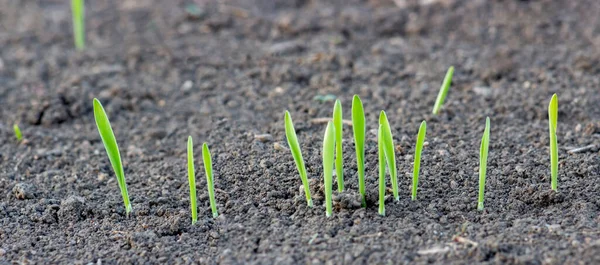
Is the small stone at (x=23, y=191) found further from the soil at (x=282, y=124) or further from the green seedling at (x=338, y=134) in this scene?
the green seedling at (x=338, y=134)

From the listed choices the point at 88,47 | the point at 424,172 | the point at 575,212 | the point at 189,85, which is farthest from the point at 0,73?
the point at 575,212

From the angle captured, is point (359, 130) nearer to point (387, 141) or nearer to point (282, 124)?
point (387, 141)

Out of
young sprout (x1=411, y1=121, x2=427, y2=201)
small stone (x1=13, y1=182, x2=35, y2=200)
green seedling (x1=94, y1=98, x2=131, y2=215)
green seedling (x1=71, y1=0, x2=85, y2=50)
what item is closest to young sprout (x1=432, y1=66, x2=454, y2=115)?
young sprout (x1=411, y1=121, x2=427, y2=201)

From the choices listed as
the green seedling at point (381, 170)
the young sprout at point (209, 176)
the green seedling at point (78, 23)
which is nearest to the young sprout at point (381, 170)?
the green seedling at point (381, 170)

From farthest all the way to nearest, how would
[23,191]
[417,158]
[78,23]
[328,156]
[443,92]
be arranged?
[78,23], [443,92], [23,191], [417,158], [328,156]

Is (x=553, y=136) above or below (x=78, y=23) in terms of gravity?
below

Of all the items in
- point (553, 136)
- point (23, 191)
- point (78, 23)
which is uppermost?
point (78, 23)

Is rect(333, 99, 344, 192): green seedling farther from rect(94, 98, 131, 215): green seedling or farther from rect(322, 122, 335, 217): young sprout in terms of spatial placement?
rect(94, 98, 131, 215): green seedling

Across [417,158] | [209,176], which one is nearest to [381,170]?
[417,158]
